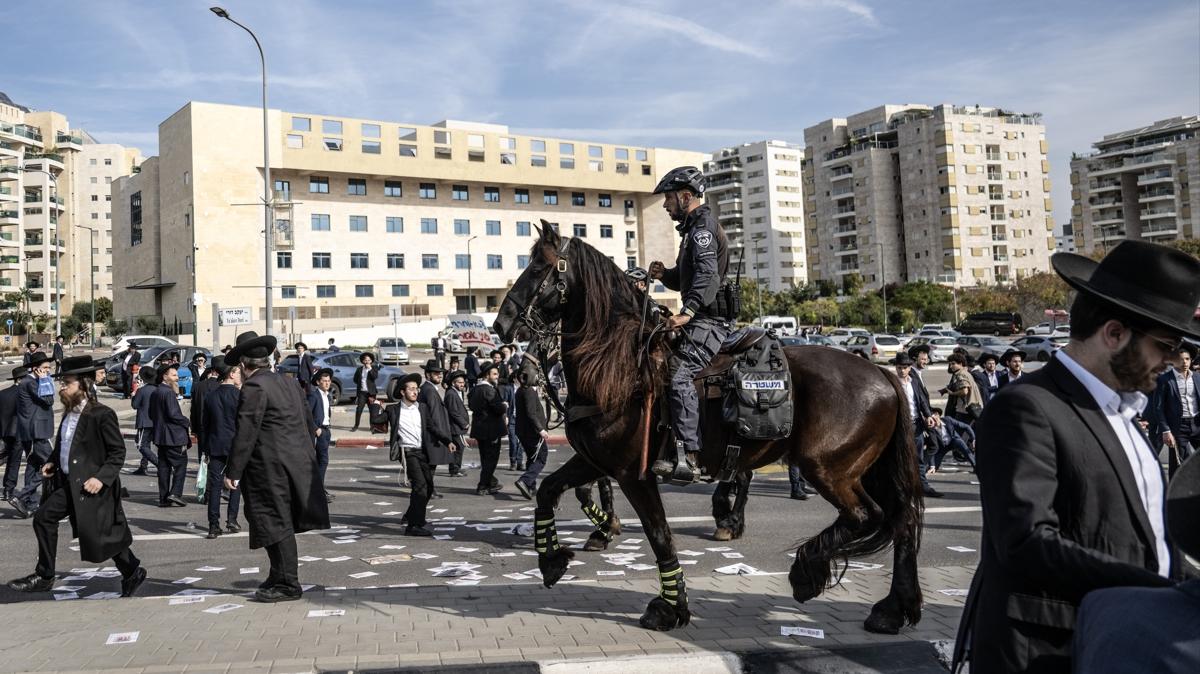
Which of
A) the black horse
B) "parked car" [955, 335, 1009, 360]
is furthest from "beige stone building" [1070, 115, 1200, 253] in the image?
the black horse

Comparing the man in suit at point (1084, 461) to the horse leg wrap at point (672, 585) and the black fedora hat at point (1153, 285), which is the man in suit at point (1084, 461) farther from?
the horse leg wrap at point (672, 585)

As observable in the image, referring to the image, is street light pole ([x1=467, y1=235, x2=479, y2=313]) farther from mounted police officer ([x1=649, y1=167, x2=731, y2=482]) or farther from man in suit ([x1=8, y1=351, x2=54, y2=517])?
mounted police officer ([x1=649, y1=167, x2=731, y2=482])

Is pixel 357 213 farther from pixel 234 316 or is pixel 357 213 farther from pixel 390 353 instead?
pixel 234 316

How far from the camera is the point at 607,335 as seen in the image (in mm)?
6113

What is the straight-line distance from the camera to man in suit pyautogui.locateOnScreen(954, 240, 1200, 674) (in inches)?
90.9

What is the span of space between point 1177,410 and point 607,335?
8.76m

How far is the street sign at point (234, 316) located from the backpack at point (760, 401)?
25052 mm

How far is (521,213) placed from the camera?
86875mm

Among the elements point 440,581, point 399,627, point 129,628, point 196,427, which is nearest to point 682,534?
point 440,581

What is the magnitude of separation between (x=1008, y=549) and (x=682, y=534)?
286 inches

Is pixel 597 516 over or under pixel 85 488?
under

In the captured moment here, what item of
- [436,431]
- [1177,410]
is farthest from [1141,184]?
[436,431]

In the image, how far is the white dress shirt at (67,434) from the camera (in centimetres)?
733

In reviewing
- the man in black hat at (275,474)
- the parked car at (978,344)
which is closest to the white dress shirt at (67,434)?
the man in black hat at (275,474)
